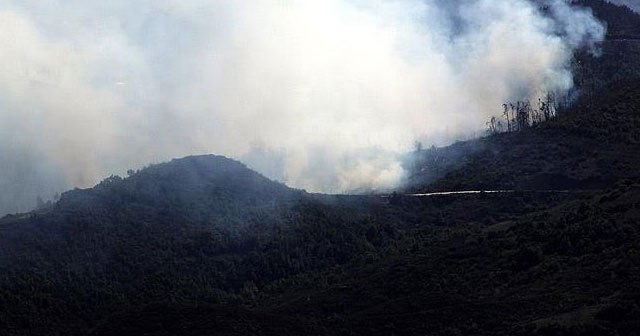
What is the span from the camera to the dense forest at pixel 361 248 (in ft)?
277

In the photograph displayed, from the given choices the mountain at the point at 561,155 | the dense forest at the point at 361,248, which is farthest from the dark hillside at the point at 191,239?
the mountain at the point at 561,155

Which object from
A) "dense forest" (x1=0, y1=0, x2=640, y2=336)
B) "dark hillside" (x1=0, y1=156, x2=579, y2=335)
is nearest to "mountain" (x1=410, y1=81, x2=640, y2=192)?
"dense forest" (x1=0, y1=0, x2=640, y2=336)

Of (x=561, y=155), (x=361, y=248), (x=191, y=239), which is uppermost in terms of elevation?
(x=561, y=155)

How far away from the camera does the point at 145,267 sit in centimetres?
12575

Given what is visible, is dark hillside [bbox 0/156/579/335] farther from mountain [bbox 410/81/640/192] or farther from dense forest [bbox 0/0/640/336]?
mountain [bbox 410/81/640/192]

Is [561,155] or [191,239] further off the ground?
[561,155]

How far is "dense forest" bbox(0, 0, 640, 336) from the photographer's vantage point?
8438 cm

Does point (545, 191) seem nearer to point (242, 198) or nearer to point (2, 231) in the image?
point (242, 198)

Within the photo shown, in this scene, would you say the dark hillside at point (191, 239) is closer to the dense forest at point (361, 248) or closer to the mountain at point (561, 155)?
the dense forest at point (361, 248)

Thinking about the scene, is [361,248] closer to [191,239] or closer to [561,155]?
[191,239]

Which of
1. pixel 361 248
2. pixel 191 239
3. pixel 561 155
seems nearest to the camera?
pixel 361 248

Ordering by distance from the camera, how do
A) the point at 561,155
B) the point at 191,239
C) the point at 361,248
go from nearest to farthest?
the point at 361,248, the point at 191,239, the point at 561,155

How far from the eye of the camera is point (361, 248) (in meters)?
137

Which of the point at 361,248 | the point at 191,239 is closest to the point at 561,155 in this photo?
the point at 361,248
